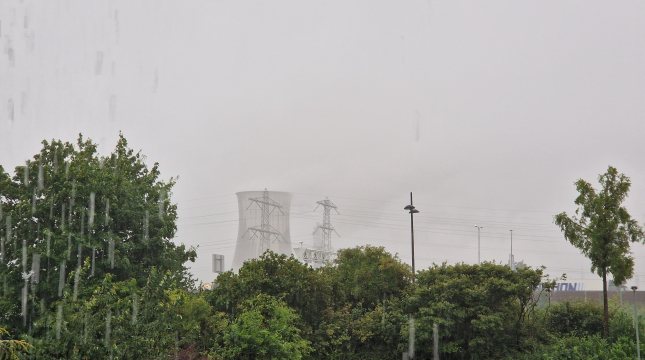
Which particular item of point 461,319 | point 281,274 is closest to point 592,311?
point 461,319

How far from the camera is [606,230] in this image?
32.8m

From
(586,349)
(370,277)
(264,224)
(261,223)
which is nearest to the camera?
(586,349)

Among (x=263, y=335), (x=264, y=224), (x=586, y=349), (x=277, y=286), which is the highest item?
(x=264, y=224)

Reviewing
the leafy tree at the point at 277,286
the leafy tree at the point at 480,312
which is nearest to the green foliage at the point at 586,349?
the leafy tree at the point at 480,312

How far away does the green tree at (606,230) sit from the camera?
1289 inches

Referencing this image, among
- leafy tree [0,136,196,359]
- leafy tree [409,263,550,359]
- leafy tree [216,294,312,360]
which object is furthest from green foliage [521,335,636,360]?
leafy tree [0,136,196,359]

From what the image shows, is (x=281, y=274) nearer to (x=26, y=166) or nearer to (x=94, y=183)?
(x=94, y=183)

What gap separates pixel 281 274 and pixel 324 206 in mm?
94909

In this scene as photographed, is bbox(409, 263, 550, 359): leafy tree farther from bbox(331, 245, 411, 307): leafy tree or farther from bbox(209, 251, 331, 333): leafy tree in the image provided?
bbox(209, 251, 331, 333): leafy tree

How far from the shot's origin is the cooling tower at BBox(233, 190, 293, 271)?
93625 millimetres

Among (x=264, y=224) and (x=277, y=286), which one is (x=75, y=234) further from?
(x=264, y=224)

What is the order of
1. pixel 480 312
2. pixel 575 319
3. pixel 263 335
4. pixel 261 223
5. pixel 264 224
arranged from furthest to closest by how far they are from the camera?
pixel 264 224 → pixel 261 223 → pixel 575 319 → pixel 480 312 → pixel 263 335

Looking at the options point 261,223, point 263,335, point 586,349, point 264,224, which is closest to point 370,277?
point 263,335

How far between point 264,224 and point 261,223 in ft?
3.74
